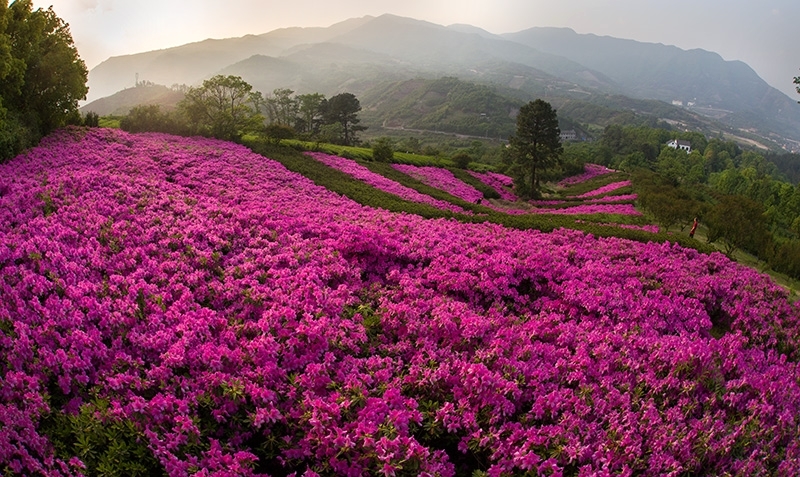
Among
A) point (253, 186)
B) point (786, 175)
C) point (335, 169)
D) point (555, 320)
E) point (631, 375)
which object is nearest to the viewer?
point (631, 375)

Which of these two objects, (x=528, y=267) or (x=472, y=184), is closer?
(x=528, y=267)

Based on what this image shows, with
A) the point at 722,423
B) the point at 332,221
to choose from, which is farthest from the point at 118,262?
the point at 722,423

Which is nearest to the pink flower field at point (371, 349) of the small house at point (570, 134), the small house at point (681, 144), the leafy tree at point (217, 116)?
the leafy tree at point (217, 116)

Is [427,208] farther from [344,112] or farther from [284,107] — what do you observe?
[284,107]

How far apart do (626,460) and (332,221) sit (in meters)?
8.89

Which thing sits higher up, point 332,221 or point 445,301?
point 332,221

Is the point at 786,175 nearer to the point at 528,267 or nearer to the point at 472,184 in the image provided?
the point at 472,184

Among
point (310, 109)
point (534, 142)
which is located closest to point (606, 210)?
point (534, 142)

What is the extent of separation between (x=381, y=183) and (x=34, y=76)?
53.2ft

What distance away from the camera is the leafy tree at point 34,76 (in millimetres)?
14836

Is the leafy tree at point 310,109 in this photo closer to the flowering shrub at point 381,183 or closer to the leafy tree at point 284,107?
the leafy tree at point 284,107

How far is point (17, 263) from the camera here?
7.59 metres

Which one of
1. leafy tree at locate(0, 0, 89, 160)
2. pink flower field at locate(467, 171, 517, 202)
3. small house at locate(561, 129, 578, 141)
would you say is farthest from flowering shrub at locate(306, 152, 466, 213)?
small house at locate(561, 129, 578, 141)

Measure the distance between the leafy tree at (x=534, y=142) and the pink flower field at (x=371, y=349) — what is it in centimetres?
2617
